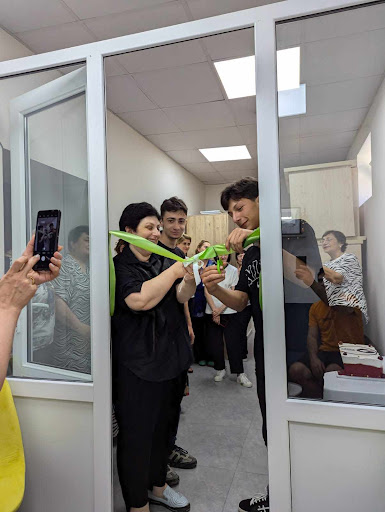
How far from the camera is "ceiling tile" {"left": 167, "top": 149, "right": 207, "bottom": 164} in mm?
1778

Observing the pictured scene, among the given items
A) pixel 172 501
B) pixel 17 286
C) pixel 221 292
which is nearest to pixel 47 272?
pixel 17 286

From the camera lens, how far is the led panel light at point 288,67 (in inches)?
49.0

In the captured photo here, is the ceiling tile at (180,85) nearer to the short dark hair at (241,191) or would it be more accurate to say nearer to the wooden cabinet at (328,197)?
the short dark hair at (241,191)

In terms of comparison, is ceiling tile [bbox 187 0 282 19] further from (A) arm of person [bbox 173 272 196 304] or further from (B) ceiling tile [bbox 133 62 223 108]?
(A) arm of person [bbox 173 272 196 304]

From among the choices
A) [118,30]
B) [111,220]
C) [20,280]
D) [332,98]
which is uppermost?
[118,30]

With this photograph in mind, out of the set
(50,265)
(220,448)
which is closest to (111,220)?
(50,265)

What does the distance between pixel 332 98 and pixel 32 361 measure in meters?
1.63

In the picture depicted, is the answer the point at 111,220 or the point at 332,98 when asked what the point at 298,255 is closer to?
the point at 332,98

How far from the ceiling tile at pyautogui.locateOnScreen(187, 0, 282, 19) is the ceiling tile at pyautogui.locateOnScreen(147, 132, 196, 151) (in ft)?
3.54

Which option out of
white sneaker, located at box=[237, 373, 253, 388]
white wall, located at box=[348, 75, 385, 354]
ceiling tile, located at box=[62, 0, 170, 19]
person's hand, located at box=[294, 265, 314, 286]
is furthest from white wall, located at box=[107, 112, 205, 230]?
white sneaker, located at box=[237, 373, 253, 388]

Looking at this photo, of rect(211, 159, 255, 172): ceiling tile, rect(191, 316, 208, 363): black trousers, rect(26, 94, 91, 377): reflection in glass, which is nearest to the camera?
rect(26, 94, 91, 377): reflection in glass

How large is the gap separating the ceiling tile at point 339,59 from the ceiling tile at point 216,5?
1353 mm

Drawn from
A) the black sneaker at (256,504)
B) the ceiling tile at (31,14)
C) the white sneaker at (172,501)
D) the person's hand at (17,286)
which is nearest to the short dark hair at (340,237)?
the person's hand at (17,286)

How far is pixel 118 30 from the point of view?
248 cm
